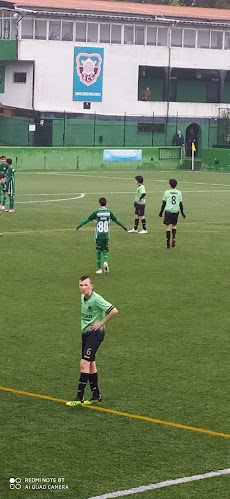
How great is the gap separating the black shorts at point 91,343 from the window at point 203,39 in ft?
239

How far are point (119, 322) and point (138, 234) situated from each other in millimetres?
14842

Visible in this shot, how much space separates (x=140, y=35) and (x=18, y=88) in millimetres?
10287

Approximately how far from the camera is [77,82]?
79.4 meters

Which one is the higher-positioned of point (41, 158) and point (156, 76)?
point (156, 76)

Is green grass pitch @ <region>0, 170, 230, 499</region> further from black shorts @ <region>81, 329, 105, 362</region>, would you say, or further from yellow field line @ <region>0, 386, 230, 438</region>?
black shorts @ <region>81, 329, 105, 362</region>

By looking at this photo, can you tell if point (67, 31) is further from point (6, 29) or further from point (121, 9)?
point (121, 9)

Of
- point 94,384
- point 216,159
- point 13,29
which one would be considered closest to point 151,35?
point 13,29

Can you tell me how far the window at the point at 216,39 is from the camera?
8600 centimetres

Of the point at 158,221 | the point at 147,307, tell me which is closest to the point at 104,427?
the point at 147,307

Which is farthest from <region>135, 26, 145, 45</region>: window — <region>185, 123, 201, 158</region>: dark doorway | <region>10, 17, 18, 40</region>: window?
<region>10, 17, 18, 40</region>: window

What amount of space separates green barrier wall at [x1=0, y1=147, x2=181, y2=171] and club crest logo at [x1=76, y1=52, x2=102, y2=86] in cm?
1065

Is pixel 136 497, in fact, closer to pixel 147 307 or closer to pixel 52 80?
pixel 147 307

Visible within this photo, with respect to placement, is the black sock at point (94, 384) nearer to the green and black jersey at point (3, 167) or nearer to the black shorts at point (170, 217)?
the black shorts at point (170, 217)

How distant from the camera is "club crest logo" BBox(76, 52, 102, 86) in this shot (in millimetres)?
79125
